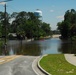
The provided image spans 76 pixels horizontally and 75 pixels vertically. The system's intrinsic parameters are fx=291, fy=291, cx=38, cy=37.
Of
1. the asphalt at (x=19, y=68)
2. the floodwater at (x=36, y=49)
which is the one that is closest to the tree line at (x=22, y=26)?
the floodwater at (x=36, y=49)

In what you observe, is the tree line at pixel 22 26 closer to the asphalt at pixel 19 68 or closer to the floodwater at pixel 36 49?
the floodwater at pixel 36 49

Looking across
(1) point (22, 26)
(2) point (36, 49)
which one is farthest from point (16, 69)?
(1) point (22, 26)

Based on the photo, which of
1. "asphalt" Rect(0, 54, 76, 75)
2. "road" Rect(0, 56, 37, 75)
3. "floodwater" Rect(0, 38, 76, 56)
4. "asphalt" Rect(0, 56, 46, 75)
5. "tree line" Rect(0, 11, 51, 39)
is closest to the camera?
"road" Rect(0, 56, 37, 75)

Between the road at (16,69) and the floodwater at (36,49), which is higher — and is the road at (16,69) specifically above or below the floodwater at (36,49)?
above

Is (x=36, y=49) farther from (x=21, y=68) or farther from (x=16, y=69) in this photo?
(x=16, y=69)

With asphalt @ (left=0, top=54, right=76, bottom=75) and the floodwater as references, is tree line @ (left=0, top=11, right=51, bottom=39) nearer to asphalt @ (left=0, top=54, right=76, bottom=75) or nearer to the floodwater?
the floodwater

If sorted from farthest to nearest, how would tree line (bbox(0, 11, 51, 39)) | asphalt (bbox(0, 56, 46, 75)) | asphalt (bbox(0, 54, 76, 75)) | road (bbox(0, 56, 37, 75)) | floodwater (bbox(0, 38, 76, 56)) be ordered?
tree line (bbox(0, 11, 51, 39)) → floodwater (bbox(0, 38, 76, 56)) → asphalt (bbox(0, 54, 76, 75)) → asphalt (bbox(0, 56, 46, 75)) → road (bbox(0, 56, 37, 75))

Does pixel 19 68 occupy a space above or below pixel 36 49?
above

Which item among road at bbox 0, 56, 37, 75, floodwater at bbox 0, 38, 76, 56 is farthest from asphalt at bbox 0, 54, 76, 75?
floodwater at bbox 0, 38, 76, 56

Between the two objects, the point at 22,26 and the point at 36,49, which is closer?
the point at 36,49

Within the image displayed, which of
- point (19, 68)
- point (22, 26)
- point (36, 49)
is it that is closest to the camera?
point (19, 68)

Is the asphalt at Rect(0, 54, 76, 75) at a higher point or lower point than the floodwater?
higher

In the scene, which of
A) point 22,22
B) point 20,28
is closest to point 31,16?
point 22,22

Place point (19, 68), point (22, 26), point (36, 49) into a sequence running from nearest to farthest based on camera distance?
point (19, 68) → point (36, 49) → point (22, 26)
